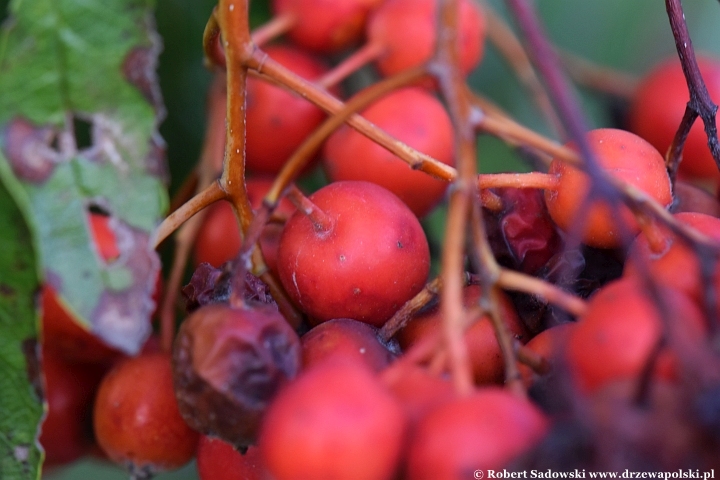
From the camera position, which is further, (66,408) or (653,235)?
(66,408)

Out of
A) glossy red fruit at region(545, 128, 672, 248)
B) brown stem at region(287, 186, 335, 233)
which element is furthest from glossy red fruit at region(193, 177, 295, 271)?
glossy red fruit at region(545, 128, 672, 248)

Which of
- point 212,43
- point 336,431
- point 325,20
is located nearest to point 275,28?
point 325,20

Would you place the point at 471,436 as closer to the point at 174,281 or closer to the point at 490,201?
the point at 490,201

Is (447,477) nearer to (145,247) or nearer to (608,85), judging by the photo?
(145,247)

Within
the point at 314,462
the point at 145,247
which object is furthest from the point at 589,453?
the point at 145,247

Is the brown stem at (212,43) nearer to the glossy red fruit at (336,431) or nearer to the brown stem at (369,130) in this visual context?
the brown stem at (369,130)

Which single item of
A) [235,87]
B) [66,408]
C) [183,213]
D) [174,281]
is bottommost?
[66,408]

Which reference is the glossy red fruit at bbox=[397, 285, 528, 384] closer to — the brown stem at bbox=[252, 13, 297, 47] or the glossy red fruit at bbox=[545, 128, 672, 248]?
the glossy red fruit at bbox=[545, 128, 672, 248]
